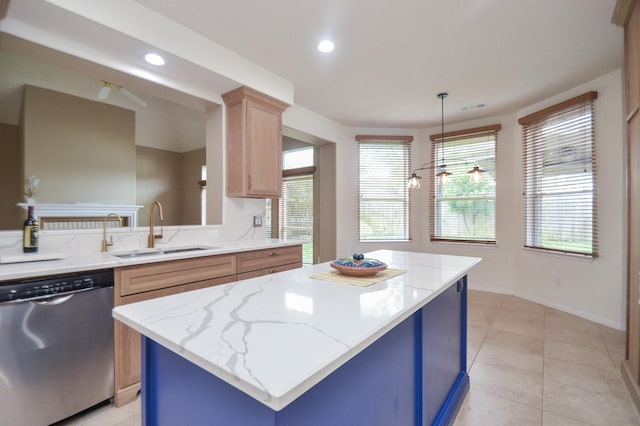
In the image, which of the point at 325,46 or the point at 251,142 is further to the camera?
the point at 251,142

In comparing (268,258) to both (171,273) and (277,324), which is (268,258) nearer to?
(171,273)

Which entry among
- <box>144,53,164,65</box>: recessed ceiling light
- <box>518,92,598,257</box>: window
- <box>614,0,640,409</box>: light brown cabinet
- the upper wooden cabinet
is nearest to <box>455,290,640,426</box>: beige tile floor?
<box>614,0,640,409</box>: light brown cabinet

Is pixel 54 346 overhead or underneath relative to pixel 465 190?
underneath

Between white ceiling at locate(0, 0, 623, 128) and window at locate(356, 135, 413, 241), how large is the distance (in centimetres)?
138

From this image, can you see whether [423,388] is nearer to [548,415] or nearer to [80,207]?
[548,415]

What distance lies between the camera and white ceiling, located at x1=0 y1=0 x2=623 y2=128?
2.13 m

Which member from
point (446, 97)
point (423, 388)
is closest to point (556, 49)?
point (446, 97)

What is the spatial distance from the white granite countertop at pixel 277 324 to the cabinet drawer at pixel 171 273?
960mm

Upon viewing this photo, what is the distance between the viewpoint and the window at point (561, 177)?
341 centimetres

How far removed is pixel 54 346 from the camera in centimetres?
162

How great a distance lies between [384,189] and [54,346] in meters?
4.43

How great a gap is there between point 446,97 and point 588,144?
1.66m

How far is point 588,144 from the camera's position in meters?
3.42

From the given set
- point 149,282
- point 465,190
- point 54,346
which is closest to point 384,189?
point 465,190
